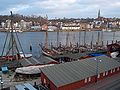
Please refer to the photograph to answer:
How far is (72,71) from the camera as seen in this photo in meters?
34.6

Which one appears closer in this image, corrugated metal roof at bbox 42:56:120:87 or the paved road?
corrugated metal roof at bbox 42:56:120:87

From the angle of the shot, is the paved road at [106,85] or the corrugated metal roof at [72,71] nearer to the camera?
the corrugated metal roof at [72,71]

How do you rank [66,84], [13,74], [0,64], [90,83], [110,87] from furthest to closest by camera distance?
[0,64]
[13,74]
[90,83]
[110,87]
[66,84]

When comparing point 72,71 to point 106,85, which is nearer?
point 106,85

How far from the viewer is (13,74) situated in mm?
43469

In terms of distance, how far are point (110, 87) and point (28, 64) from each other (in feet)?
61.7

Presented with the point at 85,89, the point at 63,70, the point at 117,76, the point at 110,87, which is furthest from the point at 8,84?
the point at 117,76

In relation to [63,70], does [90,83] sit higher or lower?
lower

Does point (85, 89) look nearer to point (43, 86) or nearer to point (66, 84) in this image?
point (66, 84)

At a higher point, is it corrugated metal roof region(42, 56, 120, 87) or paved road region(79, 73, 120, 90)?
corrugated metal roof region(42, 56, 120, 87)

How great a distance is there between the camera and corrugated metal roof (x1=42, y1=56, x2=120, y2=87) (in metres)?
32.0

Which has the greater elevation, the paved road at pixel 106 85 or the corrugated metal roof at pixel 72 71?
the corrugated metal roof at pixel 72 71

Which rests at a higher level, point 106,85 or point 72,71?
point 72,71

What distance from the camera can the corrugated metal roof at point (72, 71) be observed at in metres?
32.0
